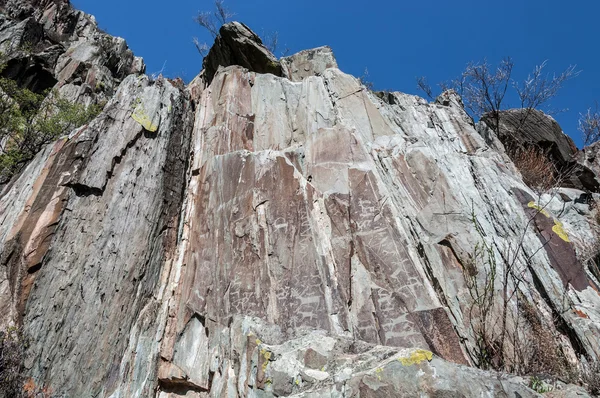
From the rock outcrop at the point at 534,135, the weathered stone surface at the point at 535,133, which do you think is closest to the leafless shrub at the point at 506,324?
the rock outcrop at the point at 534,135

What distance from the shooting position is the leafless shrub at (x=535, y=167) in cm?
1152

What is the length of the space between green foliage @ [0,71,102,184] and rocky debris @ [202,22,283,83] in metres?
4.20

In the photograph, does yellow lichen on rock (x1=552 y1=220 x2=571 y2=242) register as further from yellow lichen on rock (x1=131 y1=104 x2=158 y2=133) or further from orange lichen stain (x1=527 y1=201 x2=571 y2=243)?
yellow lichen on rock (x1=131 y1=104 x2=158 y2=133)

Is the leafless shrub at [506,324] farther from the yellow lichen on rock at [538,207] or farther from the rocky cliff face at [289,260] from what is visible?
the yellow lichen on rock at [538,207]

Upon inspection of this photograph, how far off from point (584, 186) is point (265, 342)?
10.4 m

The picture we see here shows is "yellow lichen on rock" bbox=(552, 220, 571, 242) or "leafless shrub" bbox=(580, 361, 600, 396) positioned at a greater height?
"yellow lichen on rock" bbox=(552, 220, 571, 242)

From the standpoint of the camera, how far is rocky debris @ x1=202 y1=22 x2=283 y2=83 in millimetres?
13164

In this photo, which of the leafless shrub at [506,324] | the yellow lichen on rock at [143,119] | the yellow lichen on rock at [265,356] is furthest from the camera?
the yellow lichen on rock at [143,119]

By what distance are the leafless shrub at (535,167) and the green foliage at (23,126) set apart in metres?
13.3

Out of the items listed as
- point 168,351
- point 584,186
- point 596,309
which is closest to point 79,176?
point 168,351

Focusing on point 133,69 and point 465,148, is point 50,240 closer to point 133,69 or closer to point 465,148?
point 465,148

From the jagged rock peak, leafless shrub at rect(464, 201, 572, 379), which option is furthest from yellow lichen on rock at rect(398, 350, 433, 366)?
the jagged rock peak

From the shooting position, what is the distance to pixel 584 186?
11156mm

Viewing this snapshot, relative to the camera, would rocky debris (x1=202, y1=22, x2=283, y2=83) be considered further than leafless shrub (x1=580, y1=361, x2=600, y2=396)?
Yes
